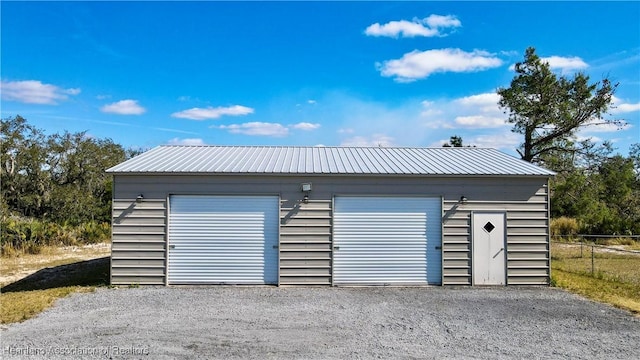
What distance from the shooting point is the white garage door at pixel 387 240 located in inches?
370

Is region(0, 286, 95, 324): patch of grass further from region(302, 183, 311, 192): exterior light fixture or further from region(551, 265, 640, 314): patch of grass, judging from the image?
region(551, 265, 640, 314): patch of grass

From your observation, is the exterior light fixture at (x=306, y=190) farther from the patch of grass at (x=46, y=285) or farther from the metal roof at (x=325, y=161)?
the patch of grass at (x=46, y=285)

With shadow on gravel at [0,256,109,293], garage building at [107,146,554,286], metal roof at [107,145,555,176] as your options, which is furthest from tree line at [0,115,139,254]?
garage building at [107,146,554,286]

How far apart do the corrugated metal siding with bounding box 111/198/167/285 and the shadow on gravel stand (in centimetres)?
67

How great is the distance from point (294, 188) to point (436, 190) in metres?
3.14

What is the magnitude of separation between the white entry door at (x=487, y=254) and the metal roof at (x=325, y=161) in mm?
1214

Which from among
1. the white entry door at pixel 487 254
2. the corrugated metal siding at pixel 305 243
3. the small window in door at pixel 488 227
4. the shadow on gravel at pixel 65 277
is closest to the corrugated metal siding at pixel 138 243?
the shadow on gravel at pixel 65 277

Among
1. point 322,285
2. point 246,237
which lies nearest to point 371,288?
point 322,285

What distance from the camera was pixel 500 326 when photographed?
21.1ft

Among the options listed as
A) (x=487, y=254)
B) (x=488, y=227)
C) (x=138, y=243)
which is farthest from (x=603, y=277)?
(x=138, y=243)

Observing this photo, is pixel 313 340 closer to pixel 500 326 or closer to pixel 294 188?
pixel 500 326

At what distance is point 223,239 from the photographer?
30.8 feet

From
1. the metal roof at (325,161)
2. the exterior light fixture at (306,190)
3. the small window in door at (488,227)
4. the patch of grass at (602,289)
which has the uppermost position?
the metal roof at (325,161)

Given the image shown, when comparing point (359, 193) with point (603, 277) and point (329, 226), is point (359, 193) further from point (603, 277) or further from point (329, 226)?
point (603, 277)
